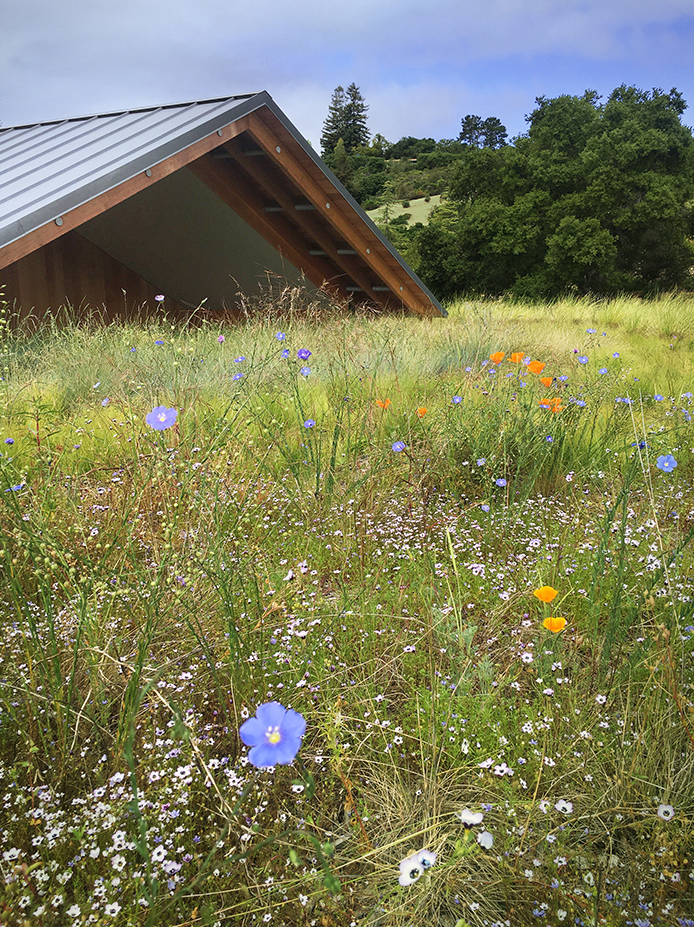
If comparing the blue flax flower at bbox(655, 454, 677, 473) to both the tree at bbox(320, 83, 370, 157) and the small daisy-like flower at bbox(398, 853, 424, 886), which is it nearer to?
the small daisy-like flower at bbox(398, 853, 424, 886)

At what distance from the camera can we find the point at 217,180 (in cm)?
739

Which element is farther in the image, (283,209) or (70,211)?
(283,209)

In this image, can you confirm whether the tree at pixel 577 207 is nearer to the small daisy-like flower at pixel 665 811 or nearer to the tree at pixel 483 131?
the small daisy-like flower at pixel 665 811

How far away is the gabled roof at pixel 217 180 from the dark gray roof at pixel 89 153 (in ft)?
0.04

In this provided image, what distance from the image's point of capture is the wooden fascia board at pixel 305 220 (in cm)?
721

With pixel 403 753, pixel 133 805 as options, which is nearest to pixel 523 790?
pixel 403 753

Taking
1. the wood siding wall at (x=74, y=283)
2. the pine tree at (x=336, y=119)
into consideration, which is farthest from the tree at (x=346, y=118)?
the wood siding wall at (x=74, y=283)

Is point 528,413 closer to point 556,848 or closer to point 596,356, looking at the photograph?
point 556,848

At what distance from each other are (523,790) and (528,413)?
68.7 inches

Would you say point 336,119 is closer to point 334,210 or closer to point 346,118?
point 346,118

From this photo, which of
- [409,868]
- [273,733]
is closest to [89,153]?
[273,733]

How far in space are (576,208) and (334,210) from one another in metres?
17.7

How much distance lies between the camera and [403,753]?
4.34 feet

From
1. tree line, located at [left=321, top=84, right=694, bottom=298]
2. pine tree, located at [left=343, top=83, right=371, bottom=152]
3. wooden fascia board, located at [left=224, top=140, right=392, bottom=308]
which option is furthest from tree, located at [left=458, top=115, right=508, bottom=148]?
wooden fascia board, located at [left=224, top=140, right=392, bottom=308]
